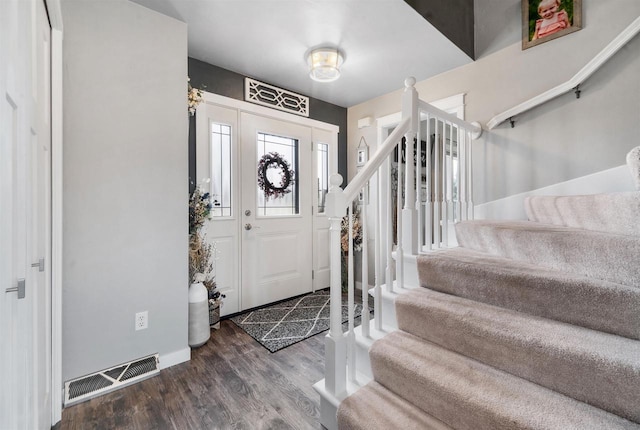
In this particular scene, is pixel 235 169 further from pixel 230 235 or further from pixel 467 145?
pixel 467 145

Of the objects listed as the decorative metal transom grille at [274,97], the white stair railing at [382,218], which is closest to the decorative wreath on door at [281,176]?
the decorative metal transom grille at [274,97]

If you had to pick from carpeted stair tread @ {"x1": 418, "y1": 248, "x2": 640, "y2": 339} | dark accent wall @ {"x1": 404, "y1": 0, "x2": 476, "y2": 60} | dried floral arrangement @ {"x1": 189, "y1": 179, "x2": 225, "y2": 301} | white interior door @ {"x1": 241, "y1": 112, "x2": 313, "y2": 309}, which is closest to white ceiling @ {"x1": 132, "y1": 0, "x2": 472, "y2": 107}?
dark accent wall @ {"x1": 404, "y1": 0, "x2": 476, "y2": 60}

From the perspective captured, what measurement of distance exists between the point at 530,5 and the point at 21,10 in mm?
3117

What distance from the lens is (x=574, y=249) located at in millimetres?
1150

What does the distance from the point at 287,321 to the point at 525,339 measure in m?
2.05

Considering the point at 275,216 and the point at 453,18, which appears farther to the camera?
the point at 275,216

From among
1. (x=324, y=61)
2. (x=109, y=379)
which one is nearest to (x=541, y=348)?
(x=109, y=379)

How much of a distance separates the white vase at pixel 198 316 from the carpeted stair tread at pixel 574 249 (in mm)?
2036

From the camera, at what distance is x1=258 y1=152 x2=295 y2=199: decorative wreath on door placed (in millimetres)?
3049

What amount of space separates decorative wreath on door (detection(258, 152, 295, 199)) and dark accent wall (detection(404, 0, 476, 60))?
1864 millimetres

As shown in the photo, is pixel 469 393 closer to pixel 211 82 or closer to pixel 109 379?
pixel 109 379

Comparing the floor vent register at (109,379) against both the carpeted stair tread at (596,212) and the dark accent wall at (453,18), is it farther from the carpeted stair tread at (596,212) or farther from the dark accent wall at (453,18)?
the dark accent wall at (453,18)

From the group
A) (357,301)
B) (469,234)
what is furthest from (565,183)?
(357,301)

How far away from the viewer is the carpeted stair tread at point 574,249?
3.30 feet
